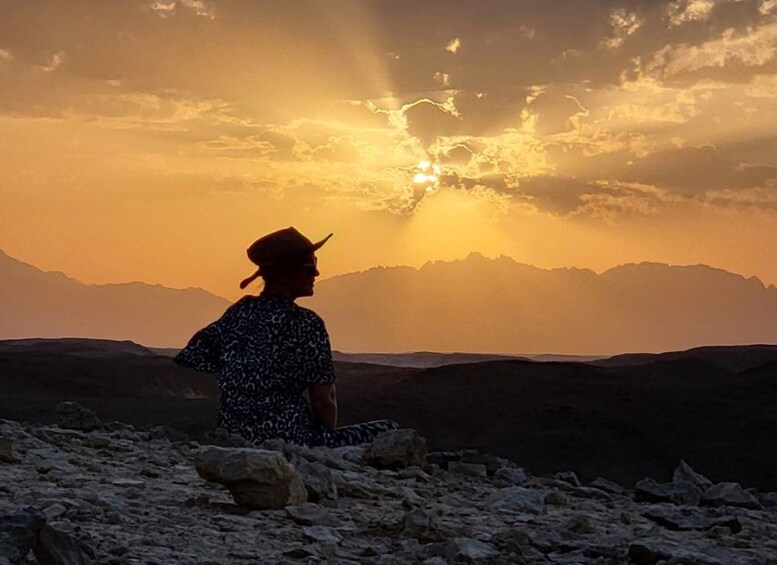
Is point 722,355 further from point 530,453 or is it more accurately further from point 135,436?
point 135,436

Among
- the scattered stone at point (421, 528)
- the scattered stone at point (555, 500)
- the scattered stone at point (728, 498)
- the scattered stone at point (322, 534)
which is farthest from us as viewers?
the scattered stone at point (728, 498)

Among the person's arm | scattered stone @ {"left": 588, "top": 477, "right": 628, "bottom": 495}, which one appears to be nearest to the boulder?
scattered stone @ {"left": 588, "top": 477, "right": 628, "bottom": 495}

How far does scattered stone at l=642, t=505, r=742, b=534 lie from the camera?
5.45m

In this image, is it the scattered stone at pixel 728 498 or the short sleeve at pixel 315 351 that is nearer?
the scattered stone at pixel 728 498

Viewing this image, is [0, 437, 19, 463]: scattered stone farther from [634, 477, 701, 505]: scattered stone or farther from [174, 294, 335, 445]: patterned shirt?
→ [634, 477, 701, 505]: scattered stone

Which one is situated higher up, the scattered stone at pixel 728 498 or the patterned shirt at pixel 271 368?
the patterned shirt at pixel 271 368

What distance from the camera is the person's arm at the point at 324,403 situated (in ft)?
22.7

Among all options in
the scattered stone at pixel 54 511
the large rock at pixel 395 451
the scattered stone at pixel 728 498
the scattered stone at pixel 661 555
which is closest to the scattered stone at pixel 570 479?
the scattered stone at pixel 728 498

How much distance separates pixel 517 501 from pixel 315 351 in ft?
5.55

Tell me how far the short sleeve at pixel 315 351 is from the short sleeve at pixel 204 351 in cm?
62

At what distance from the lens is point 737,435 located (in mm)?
13039

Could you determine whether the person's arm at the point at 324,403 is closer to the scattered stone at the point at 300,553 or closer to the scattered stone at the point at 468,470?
the scattered stone at the point at 468,470

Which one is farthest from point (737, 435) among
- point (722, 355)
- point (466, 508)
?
point (722, 355)

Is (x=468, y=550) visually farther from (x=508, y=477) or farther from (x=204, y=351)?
(x=204, y=351)
